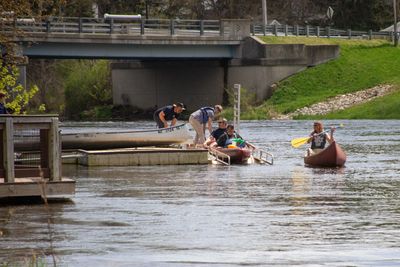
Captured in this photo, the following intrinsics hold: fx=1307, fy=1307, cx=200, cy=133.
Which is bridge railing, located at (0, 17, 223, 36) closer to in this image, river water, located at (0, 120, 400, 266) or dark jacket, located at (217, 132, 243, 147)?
dark jacket, located at (217, 132, 243, 147)

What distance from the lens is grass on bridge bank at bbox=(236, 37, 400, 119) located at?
84312 millimetres

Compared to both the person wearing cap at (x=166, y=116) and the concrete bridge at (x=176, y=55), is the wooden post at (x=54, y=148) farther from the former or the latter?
the concrete bridge at (x=176, y=55)

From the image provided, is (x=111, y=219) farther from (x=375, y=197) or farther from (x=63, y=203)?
(x=375, y=197)

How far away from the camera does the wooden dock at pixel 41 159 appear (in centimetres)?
2264

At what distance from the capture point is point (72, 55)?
7794cm

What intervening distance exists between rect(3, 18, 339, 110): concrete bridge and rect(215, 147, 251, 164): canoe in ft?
121

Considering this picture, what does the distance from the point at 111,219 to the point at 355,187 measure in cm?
844

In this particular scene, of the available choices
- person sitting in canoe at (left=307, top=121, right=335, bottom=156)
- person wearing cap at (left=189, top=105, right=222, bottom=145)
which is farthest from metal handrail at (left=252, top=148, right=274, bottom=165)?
person wearing cap at (left=189, top=105, right=222, bottom=145)

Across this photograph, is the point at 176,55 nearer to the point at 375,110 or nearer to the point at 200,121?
the point at 375,110

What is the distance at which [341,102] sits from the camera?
278ft

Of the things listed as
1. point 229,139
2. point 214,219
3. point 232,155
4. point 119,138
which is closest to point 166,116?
point 119,138

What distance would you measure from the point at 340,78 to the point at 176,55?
13727 millimetres

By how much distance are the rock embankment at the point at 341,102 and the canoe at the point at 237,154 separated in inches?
1764

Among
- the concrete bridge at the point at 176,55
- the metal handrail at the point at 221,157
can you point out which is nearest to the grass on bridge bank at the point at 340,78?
the concrete bridge at the point at 176,55
